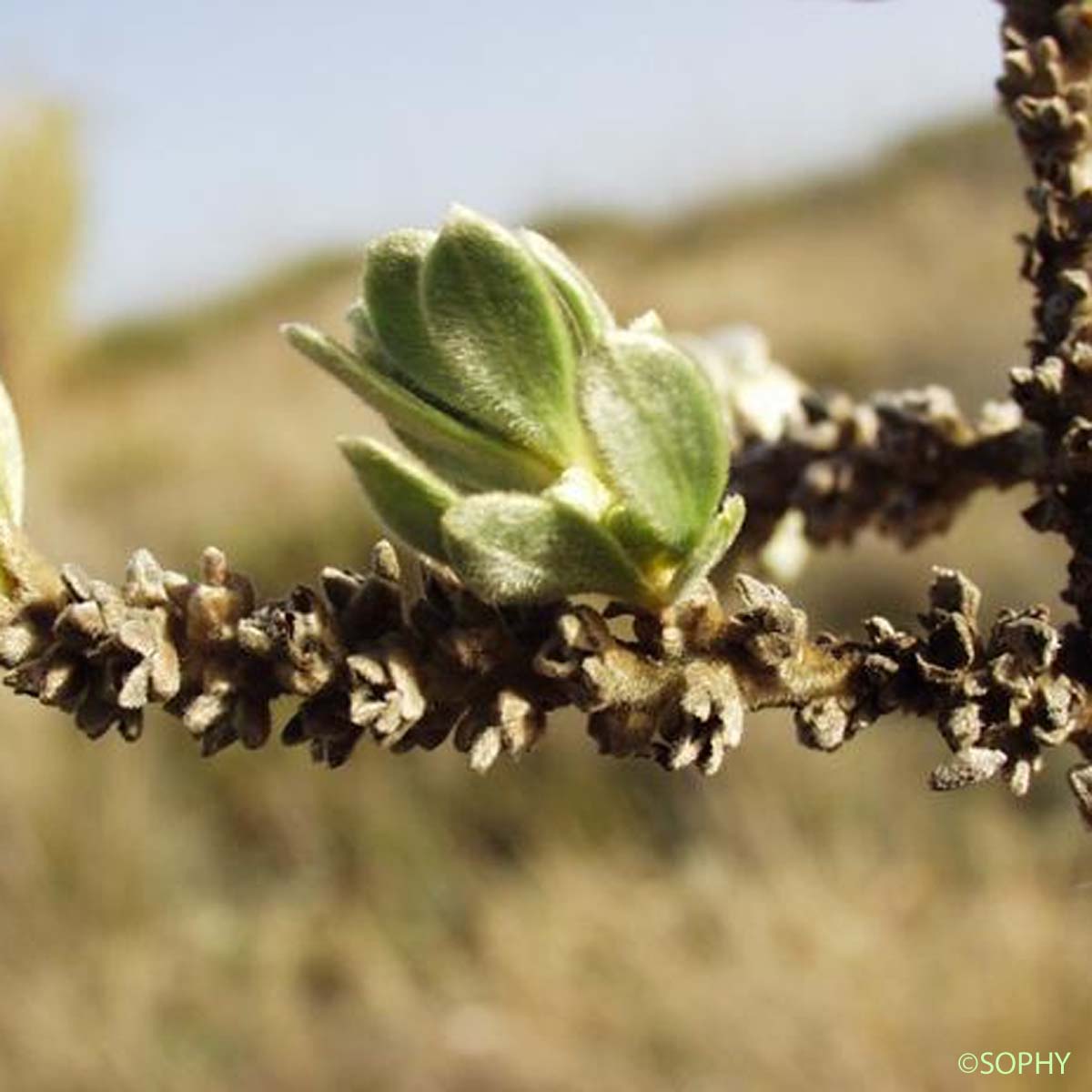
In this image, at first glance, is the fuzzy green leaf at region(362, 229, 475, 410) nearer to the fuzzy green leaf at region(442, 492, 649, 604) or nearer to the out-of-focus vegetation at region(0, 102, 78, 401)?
the fuzzy green leaf at region(442, 492, 649, 604)

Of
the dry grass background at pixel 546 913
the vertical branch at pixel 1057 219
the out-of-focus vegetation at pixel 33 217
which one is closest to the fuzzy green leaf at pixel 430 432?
the vertical branch at pixel 1057 219

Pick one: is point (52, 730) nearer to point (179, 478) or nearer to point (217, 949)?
point (217, 949)

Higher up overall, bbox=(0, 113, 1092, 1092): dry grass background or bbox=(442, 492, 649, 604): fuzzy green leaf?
bbox=(442, 492, 649, 604): fuzzy green leaf

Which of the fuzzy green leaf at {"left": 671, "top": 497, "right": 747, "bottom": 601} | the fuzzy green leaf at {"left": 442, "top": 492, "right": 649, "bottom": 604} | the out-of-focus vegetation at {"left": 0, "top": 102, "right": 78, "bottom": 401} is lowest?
the out-of-focus vegetation at {"left": 0, "top": 102, "right": 78, "bottom": 401}

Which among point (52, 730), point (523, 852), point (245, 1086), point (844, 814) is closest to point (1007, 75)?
point (245, 1086)

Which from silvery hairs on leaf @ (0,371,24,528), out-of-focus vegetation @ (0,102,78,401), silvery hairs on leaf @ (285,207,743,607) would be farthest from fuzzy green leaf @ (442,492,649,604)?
out-of-focus vegetation @ (0,102,78,401)

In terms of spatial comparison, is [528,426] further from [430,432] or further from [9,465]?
[9,465]
